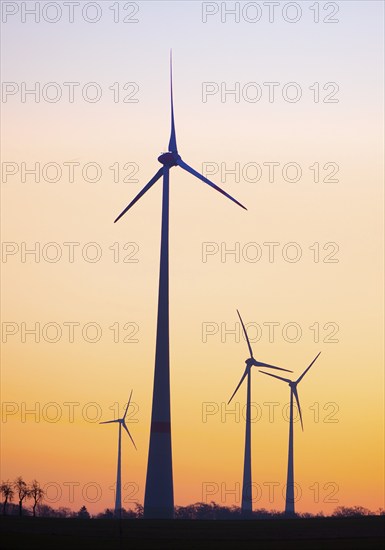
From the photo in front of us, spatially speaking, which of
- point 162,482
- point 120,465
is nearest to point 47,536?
point 162,482

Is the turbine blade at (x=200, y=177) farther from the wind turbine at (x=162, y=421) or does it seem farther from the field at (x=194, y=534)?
the field at (x=194, y=534)

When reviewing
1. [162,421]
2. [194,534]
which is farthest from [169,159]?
[194,534]

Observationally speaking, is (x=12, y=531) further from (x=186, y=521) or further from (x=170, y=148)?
(x=170, y=148)

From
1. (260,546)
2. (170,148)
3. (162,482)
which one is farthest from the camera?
(170,148)

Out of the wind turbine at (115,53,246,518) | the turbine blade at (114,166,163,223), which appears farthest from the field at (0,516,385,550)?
the turbine blade at (114,166,163,223)

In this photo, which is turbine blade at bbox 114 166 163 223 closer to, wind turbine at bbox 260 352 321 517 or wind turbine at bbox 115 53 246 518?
wind turbine at bbox 115 53 246 518

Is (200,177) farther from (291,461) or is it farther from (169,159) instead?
(291,461)
